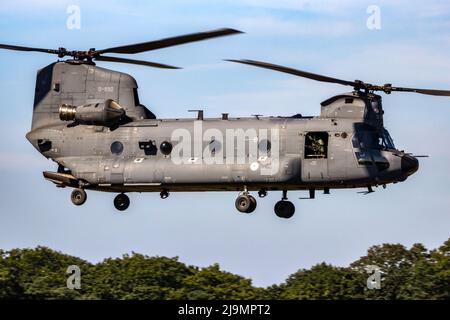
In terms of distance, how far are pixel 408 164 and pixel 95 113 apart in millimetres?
11775

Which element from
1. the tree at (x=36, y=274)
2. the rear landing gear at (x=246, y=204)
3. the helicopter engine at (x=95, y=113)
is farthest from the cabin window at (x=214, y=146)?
the tree at (x=36, y=274)

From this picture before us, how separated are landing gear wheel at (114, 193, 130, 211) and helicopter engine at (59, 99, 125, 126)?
2967mm

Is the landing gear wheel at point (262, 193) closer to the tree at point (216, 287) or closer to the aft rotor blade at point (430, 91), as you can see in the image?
the aft rotor blade at point (430, 91)

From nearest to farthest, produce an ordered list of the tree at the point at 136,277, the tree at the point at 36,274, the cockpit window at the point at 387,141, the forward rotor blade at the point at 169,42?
1. the forward rotor blade at the point at 169,42
2. the cockpit window at the point at 387,141
3. the tree at the point at 36,274
4. the tree at the point at 136,277

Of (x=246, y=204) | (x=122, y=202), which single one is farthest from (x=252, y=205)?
(x=122, y=202)

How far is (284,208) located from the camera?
4803cm

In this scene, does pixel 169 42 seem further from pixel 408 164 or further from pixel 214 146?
pixel 408 164

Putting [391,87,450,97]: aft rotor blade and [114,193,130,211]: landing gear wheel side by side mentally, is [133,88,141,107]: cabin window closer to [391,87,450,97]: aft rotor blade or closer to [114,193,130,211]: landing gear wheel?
[114,193,130,211]: landing gear wheel

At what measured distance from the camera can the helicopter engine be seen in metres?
48.2

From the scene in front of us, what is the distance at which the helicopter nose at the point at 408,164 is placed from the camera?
4559 cm

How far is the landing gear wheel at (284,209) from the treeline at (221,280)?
2489 cm

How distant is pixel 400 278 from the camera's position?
262 feet

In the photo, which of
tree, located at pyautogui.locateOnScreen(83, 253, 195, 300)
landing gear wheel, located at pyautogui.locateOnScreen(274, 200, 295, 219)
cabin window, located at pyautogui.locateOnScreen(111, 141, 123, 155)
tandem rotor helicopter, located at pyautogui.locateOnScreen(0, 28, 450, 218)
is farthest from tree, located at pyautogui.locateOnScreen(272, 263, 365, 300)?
cabin window, located at pyautogui.locateOnScreen(111, 141, 123, 155)

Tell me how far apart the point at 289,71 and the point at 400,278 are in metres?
37.3
